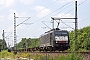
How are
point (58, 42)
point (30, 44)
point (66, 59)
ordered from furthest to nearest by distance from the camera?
1. point (30, 44)
2. point (58, 42)
3. point (66, 59)

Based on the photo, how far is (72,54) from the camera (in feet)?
60.2

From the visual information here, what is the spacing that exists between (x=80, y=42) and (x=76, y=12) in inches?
1028

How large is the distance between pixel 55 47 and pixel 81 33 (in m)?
22.8

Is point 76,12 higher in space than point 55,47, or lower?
higher

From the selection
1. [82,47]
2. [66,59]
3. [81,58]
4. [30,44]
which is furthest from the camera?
[30,44]

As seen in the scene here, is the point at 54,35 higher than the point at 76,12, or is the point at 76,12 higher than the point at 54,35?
the point at 76,12

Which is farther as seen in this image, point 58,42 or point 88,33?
point 88,33

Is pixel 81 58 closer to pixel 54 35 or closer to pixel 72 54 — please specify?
pixel 72 54

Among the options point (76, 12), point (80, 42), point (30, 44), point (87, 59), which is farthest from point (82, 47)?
point (30, 44)

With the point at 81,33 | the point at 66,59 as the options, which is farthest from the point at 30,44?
the point at 66,59

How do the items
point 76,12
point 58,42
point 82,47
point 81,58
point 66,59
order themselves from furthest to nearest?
point 82,47 → point 58,42 → point 76,12 → point 66,59 → point 81,58

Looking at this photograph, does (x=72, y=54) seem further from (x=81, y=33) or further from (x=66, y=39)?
(x=81, y=33)

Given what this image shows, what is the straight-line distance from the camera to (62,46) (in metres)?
35.9

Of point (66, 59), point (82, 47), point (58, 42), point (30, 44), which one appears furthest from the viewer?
point (30, 44)
